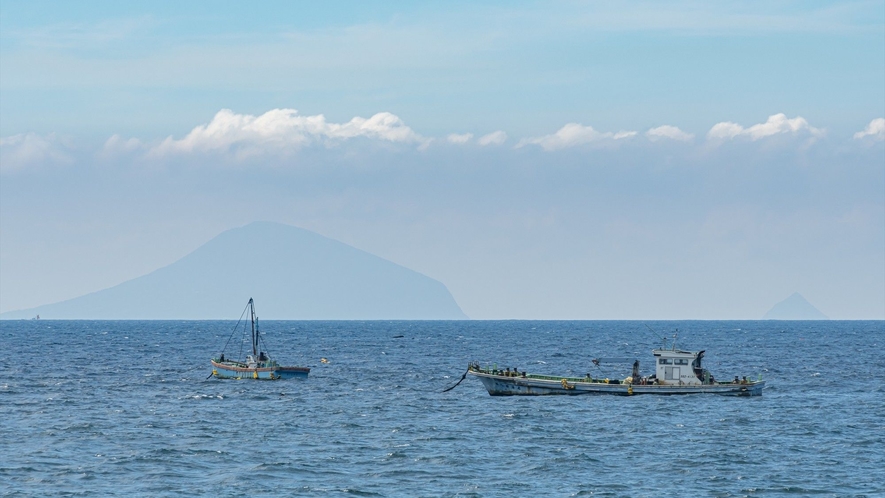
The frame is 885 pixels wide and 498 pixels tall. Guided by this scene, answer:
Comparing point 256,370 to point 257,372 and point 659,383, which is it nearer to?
point 257,372

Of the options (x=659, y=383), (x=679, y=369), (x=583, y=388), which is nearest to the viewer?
(x=659, y=383)

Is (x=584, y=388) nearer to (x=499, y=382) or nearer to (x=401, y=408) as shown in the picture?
(x=499, y=382)

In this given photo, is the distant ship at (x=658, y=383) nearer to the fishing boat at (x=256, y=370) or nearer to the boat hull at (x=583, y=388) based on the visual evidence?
the boat hull at (x=583, y=388)

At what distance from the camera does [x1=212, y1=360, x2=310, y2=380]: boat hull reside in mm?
128250

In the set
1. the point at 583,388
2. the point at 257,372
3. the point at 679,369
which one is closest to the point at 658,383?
the point at 679,369

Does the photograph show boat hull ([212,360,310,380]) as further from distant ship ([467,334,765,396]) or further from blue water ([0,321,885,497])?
distant ship ([467,334,765,396])

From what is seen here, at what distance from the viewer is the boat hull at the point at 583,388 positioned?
10625 centimetres

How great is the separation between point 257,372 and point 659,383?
1820 inches

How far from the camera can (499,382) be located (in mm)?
110312

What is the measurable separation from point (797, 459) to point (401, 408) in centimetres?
3748

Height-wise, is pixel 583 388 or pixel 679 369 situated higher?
pixel 679 369

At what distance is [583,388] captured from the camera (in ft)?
355

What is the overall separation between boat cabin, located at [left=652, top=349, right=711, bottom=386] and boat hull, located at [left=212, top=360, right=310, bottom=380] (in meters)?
41.2

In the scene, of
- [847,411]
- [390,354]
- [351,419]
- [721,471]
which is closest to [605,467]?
[721,471]
